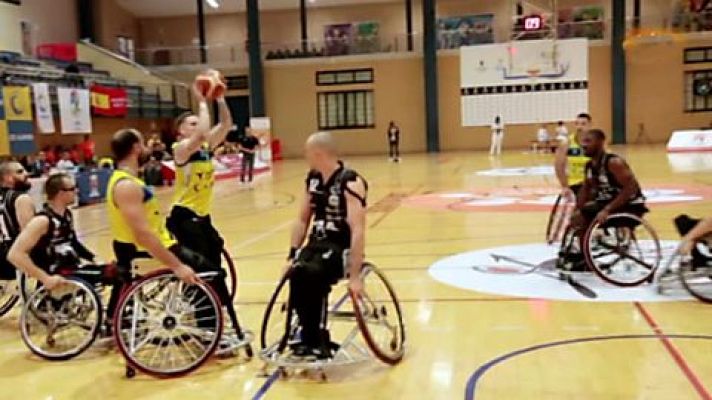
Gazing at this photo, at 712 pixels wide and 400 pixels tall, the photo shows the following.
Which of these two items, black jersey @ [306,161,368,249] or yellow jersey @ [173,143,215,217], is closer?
black jersey @ [306,161,368,249]

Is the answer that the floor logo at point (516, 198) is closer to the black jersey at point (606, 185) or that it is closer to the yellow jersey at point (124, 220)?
the black jersey at point (606, 185)

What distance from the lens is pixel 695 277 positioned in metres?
6.11

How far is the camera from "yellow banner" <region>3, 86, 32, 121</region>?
17.7 meters

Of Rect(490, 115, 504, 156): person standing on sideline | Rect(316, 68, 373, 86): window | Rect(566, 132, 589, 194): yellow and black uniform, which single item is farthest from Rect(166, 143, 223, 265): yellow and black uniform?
Rect(316, 68, 373, 86): window

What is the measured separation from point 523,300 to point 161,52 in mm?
29880

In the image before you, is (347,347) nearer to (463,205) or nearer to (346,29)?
(463,205)

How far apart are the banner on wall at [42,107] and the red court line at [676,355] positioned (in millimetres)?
17021

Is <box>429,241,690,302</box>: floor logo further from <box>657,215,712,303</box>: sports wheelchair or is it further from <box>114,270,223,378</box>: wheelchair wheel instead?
<box>114,270,223,378</box>: wheelchair wheel

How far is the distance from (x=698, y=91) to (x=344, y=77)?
13.9 m

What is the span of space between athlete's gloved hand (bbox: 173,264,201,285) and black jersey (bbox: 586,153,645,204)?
366 centimetres

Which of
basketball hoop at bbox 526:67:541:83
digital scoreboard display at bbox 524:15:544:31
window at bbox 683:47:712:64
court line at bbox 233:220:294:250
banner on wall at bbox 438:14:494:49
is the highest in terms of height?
banner on wall at bbox 438:14:494:49

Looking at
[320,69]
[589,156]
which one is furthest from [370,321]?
[320,69]

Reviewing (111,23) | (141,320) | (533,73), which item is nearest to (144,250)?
(141,320)

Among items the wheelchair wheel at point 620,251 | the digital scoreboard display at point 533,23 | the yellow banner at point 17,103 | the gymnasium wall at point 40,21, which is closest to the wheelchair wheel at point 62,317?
the wheelchair wheel at point 620,251
